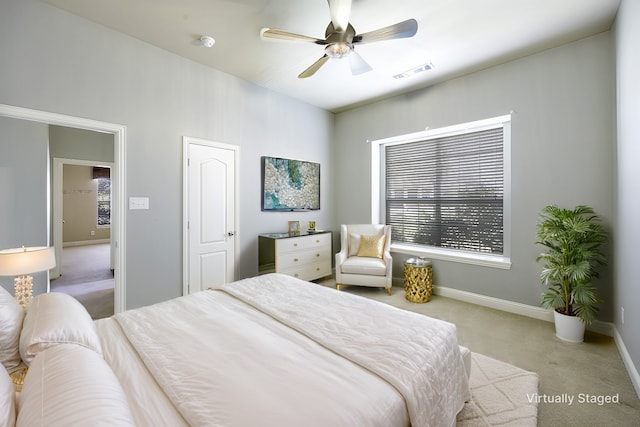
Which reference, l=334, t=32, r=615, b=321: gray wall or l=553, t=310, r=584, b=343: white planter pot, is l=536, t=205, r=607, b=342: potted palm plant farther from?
l=334, t=32, r=615, b=321: gray wall

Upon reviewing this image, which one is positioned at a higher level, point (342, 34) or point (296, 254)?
point (342, 34)

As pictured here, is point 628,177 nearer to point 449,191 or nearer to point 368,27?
point 449,191

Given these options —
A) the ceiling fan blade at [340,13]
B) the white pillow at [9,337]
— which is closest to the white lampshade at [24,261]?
the white pillow at [9,337]

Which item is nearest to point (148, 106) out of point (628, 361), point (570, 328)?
point (570, 328)

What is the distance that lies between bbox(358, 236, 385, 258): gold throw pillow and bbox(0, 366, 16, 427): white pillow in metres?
3.62

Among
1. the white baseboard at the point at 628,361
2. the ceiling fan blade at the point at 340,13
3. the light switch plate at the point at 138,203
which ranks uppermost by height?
the ceiling fan blade at the point at 340,13

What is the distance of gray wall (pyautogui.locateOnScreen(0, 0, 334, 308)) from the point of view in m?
2.33

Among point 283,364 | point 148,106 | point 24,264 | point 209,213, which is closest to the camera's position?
point 283,364

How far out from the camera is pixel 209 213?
11.4ft

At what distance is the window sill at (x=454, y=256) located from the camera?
3348mm

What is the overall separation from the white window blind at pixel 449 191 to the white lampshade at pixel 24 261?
4.13 m

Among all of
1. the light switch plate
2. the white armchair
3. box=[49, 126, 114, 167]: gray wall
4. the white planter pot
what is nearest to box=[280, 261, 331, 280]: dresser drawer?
the white armchair

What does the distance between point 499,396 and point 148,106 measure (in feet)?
12.9

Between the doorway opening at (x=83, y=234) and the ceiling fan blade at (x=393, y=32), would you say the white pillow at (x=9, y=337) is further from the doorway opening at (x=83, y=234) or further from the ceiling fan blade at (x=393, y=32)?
the ceiling fan blade at (x=393, y=32)
